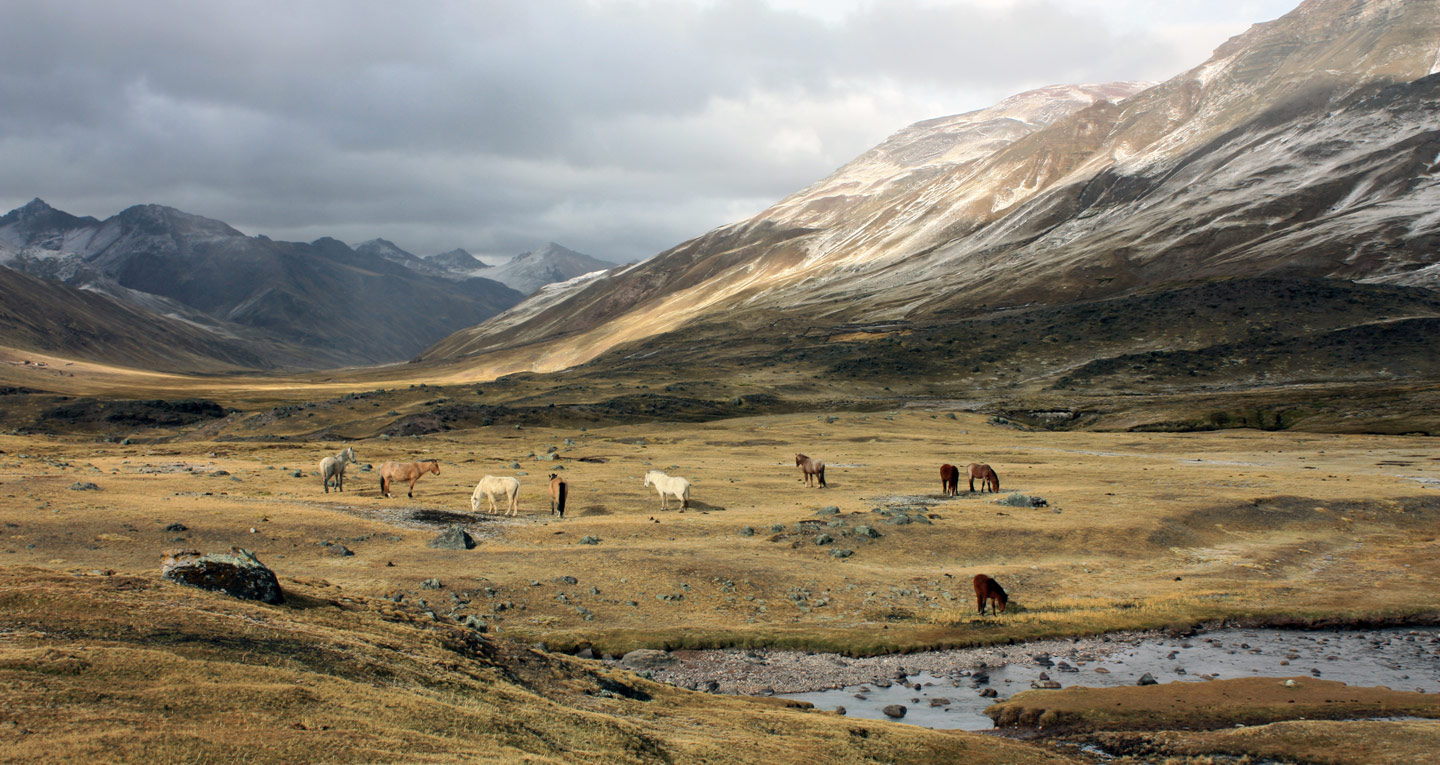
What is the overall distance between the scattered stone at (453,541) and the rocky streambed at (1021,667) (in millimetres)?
11309

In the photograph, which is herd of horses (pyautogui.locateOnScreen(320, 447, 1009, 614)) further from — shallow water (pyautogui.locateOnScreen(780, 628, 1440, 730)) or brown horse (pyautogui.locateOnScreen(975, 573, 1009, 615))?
shallow water (pyautogui.locateOnScreen(780, 628, 1440, 730))

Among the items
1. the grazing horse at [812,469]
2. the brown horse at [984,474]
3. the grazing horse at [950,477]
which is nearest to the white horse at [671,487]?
the grazing horse at [812,469]

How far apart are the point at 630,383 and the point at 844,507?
9810 centimetres

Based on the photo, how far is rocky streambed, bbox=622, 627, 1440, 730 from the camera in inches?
909

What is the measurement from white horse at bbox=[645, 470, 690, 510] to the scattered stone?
12.9 m

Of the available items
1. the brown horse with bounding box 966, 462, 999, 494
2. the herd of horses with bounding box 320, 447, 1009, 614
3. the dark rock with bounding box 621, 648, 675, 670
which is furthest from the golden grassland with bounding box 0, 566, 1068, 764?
the brown horse with bounding box 966, 462, 999, 494

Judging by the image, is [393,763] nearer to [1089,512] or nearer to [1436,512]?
[1089,512]

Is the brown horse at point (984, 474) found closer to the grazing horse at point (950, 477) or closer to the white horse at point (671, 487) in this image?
the grazing horse at point (950, 477)

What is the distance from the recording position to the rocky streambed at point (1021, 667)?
23094 mm

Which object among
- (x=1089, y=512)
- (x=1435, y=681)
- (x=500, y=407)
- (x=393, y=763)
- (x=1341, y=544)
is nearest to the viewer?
(x=393, y=763)

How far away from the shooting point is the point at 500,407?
105m

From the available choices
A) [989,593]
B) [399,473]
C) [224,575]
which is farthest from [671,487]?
[224,575]

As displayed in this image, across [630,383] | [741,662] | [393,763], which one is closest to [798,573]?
[741,662]

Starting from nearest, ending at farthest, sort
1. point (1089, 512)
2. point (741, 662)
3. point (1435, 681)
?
point (1435, 681) → point (741, 662) → point (1089, 512)
